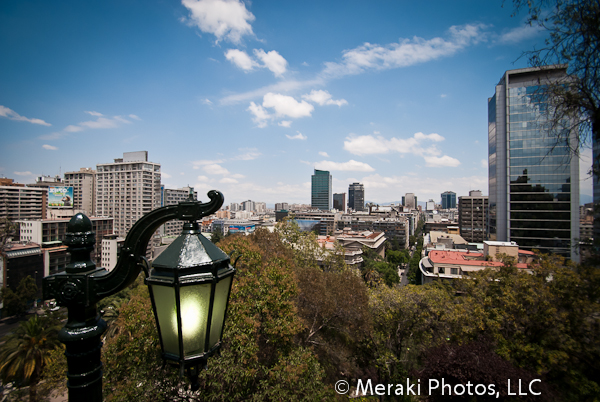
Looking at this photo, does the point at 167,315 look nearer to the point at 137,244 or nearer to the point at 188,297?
the point at 188,297

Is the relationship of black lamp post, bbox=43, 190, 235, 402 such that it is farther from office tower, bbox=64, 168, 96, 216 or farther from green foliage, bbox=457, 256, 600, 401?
office tower, bbox=64, 168, 96, 216

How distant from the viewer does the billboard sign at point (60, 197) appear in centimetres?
4616

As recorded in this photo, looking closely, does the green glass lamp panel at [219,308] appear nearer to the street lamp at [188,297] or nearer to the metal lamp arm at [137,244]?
the street lamp at [188,297]

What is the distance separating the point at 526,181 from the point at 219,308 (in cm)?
4634

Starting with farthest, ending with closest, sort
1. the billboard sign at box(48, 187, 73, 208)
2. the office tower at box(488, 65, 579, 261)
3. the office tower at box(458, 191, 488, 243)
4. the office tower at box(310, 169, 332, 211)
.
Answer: the office tower at box(310, 169, 332, 211) < the office tower at box(458, 191, 488, 243) < the billboard sign at box(48, 187, 73, 208) < the office tower at box(488, 65, 579, 261)

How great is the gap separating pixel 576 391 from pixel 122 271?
11.9m

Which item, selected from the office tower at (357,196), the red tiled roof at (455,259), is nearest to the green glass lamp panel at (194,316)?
the red tiled roof at (455,259)

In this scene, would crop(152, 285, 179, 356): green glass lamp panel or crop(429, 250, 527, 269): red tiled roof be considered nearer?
crop(152, 285, 179, 356): green glass lamp panel

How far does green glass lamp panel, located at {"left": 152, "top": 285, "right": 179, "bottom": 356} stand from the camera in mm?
1693

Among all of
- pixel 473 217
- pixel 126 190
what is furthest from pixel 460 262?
pixel 473 217

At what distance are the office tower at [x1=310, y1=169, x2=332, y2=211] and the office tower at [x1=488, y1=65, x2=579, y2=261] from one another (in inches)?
3932

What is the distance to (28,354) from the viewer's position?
11172 millimetres

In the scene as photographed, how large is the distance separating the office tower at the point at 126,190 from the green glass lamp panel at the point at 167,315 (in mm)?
59654

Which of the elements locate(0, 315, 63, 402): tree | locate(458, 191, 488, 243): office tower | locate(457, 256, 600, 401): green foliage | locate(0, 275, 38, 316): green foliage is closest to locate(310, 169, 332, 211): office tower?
locate(458, 191, 488, 243): office tower
